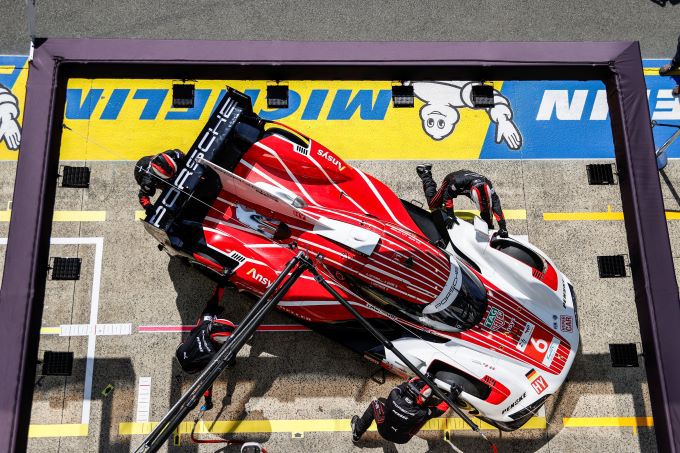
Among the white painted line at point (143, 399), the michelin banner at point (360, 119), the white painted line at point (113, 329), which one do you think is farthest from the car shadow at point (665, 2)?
the white painted line at point (143, 399)

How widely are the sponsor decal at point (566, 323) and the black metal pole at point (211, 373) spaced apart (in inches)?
146

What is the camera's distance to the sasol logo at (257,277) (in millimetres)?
7379

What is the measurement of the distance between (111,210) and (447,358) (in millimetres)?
5227

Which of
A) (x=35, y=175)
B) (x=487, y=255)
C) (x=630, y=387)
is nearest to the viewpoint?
(x=35, y=175)

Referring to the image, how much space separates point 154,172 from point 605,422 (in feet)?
22.9

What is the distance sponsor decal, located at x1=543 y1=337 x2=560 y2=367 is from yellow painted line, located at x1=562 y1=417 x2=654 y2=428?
134 centimetres

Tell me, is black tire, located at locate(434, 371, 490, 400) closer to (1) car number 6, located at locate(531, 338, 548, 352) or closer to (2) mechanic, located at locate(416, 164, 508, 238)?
(1) car number 6, located at locate(531, 338, 548, 352)

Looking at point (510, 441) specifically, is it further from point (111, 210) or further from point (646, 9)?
point (646, 9)

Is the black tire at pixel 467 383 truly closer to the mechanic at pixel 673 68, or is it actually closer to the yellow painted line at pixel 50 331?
the yellow painted line at pixel 50 331

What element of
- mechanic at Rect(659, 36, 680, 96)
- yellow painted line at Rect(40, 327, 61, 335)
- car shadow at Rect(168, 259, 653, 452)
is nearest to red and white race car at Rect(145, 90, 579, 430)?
car shadow at Rect(168, 259, 653, 452)

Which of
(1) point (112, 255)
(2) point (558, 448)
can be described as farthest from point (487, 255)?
(1) point (112, 255)

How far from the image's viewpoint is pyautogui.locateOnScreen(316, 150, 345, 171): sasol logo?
25.9 feet

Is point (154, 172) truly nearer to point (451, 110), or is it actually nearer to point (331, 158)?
point (331, 158)

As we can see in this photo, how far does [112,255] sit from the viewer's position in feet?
28.5
